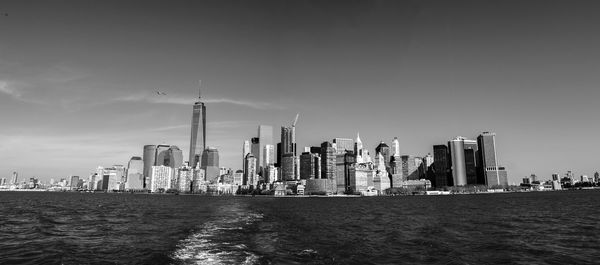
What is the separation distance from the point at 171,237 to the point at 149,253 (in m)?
10.5

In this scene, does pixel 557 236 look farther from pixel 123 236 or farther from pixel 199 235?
pixel 123 236

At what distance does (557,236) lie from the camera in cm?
4750

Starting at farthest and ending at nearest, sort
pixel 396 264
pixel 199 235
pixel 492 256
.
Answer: pixel 199 235
pixel 492 256
pixel 396 264

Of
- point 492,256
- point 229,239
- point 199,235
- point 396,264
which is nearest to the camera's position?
point 396,264

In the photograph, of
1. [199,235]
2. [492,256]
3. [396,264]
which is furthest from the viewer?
[199,235]

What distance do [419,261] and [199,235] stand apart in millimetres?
27014

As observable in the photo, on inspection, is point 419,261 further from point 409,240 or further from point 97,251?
point 97,251

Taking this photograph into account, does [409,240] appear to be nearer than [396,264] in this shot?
No

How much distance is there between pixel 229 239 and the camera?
4466 cm

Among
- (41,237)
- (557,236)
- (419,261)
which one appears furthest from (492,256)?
(41,237)

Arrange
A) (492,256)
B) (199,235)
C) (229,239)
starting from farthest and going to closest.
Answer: (199,235)
(229,239)
(492,256)

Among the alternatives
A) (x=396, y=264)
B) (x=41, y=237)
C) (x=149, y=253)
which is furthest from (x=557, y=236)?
(x=41, y=237)

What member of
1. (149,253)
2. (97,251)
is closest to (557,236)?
(149,253)

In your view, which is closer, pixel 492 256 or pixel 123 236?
pixel 492 256
